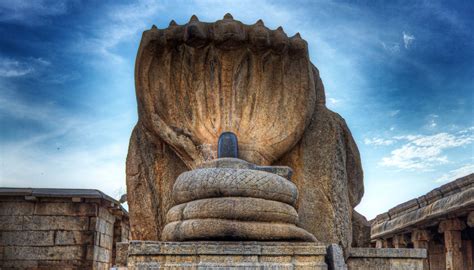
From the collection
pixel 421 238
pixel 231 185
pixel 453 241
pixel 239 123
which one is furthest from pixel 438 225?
pixel 231 185

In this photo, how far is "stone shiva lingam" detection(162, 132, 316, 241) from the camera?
423 cm

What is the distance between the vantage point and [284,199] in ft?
14.9

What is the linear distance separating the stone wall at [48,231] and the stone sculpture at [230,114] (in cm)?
916

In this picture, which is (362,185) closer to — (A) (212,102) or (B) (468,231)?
(A) (212,102)

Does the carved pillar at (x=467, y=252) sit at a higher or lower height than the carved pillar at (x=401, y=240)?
lower

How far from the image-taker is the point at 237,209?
425cm

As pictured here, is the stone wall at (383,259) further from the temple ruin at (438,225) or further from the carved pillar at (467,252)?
the carved pillar at (467,252)

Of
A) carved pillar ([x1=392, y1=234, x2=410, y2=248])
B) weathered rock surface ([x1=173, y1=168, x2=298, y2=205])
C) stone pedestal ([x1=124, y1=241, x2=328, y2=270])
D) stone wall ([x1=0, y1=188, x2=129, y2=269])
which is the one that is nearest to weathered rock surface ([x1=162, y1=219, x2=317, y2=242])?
stone pedestal ([x1=124, y1=241, x2=328, y2=270])

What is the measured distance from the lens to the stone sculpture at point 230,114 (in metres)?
5.46

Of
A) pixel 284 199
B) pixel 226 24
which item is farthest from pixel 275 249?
pixel 226 24

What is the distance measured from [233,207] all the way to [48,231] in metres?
11.5

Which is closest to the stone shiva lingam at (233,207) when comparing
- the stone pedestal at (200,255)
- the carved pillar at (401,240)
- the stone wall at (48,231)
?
the stone pedestal at (200,255)

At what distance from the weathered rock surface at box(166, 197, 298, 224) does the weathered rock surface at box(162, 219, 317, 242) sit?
4 centimetres

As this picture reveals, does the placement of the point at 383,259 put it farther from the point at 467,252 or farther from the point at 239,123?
the point at 467,252
